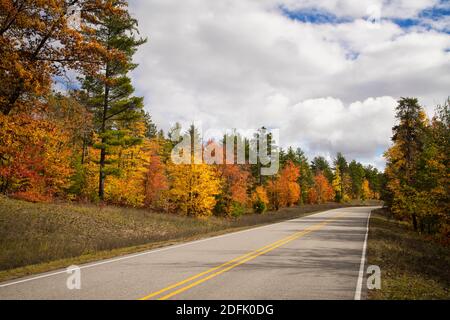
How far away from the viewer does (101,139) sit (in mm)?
31531

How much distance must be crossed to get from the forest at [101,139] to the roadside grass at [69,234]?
9.35 feet

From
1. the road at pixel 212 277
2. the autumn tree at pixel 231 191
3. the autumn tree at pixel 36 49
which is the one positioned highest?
the autumn tree at pixel 36 49

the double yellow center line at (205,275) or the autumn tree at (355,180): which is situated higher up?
the autumn tree at (355,180)

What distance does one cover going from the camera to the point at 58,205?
2392 centimetres

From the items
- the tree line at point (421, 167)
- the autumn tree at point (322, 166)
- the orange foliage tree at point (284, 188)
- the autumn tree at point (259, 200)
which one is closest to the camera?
the tree line at point (421, 167)

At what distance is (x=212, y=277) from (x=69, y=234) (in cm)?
1338

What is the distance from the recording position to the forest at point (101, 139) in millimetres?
12336

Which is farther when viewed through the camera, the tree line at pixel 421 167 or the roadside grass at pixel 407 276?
the tree line at pixel 421 167

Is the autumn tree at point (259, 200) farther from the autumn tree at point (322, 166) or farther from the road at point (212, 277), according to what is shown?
the autumn tree at point (322, 166)

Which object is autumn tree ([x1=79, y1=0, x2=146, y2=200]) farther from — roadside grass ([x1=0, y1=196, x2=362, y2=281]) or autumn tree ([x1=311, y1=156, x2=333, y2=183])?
autumn tree ([x1=311, y1=156, x2=333, y2=183])

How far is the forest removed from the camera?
40.5 feet

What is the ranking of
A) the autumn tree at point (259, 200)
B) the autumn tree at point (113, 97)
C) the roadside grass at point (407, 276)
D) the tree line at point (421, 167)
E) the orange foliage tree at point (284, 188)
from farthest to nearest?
the orange foliage tree at point (284, 188) < the autumn tree at point (259, 200) < the autumn tree at point (113, 97) < the tree line at point (421, 167) < the roadside grass at point (407, 276)

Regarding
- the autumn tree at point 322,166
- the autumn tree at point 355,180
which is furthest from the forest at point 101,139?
the autumn tree at point 355,180
